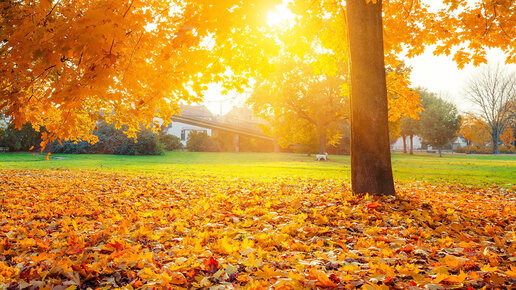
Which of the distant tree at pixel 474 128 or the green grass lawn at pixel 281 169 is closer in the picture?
the green grass lawn at pixel 281 169

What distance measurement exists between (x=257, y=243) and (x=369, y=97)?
357 centimetres

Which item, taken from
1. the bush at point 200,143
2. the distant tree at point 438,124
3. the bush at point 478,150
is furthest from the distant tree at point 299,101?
the bush at point 478,150

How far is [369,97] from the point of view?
568 cm

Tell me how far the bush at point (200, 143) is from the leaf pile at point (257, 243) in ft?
94.6

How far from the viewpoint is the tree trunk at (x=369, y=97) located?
5684 millimetres

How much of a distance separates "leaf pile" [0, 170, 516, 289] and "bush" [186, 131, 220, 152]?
2884 centimetres

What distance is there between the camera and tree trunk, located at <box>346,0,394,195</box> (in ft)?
18.6

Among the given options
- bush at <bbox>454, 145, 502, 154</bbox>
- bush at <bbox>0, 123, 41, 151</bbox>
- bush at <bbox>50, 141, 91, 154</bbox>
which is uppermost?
bush at <bbox>0, 123, 41, 151</bbox>

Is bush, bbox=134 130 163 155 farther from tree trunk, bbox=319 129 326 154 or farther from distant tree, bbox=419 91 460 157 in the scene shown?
distant tree, bbox=419 91 460 157

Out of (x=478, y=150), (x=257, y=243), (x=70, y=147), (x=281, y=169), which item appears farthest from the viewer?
(x=478, y=150)

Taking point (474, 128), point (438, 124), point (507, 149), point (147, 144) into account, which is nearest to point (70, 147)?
point (147, 144)

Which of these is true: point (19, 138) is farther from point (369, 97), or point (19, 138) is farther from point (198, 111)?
point (198, 111)

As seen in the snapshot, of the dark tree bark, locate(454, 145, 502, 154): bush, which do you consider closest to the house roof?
the dark tree bark

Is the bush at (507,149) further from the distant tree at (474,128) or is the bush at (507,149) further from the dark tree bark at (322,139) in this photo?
the dark tree bark at (322,139)
